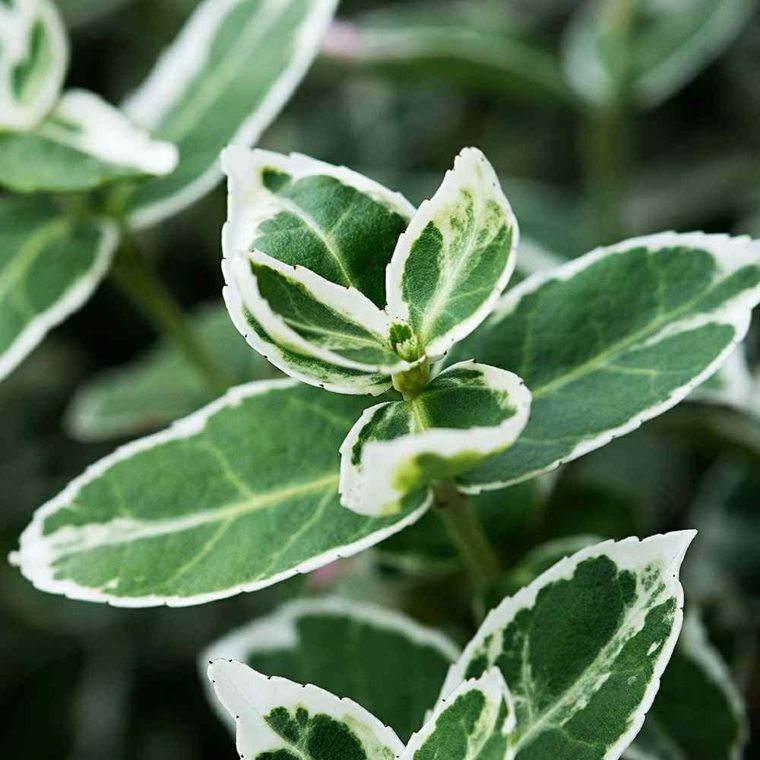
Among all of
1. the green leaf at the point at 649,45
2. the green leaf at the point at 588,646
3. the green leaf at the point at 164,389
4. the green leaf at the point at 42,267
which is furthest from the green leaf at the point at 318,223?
the green leaf at the point at 649,45

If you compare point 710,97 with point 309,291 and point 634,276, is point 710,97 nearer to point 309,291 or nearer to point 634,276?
point 634,276

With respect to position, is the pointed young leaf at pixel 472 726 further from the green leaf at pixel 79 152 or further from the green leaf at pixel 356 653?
the green leaf at pixel 79 152

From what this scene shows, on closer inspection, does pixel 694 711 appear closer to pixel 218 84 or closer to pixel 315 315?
pixel 315 315

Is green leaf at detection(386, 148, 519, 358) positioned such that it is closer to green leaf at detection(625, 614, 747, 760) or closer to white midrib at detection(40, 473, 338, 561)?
white midrib at detection(40, 473, 338, 561)

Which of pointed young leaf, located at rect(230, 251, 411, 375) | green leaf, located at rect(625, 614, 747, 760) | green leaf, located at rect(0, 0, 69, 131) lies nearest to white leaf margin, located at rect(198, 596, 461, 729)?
green leaf, located at rect(625, 614, 747, 760)

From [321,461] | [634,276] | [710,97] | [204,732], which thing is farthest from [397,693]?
[710,97]

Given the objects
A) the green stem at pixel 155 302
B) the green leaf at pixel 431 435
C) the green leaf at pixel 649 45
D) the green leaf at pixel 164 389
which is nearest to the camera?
the green leaf at pixel 431 435
